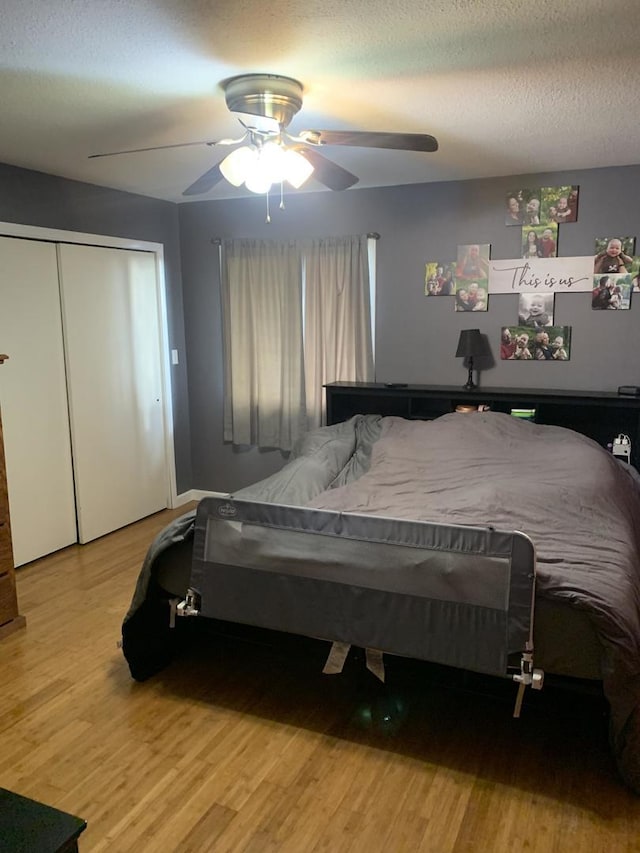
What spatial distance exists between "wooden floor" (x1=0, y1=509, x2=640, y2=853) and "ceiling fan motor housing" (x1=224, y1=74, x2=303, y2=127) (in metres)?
2.08

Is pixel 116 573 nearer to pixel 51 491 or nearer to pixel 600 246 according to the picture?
pixel 51 491

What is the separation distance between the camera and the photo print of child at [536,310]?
382cm

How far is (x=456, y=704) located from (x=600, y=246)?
8.70 feet

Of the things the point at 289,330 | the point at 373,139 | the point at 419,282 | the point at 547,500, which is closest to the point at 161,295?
the point at 289,330

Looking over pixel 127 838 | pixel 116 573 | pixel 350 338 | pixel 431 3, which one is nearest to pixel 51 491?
pixel 116 573

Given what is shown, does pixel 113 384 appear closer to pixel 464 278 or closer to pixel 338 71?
pixel 464 278

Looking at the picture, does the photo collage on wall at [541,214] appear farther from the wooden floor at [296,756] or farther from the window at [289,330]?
the wooden floor at [296,756]

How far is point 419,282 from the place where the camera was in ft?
13.6

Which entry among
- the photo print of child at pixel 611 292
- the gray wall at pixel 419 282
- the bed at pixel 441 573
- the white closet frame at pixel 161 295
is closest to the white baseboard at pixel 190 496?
the white closet frame at pixel 161 295

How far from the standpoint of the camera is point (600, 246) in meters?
3.65

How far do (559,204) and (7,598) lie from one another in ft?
11.9

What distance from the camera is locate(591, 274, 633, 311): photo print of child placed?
11.9ft

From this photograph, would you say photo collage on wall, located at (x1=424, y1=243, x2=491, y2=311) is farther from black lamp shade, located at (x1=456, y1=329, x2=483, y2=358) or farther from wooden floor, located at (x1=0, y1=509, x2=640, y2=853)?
wooden floor, located at (x1=0, y1=509, x2=640, y2=853)

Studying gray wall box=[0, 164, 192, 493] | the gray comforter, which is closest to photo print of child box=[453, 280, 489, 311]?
the gray comforter
